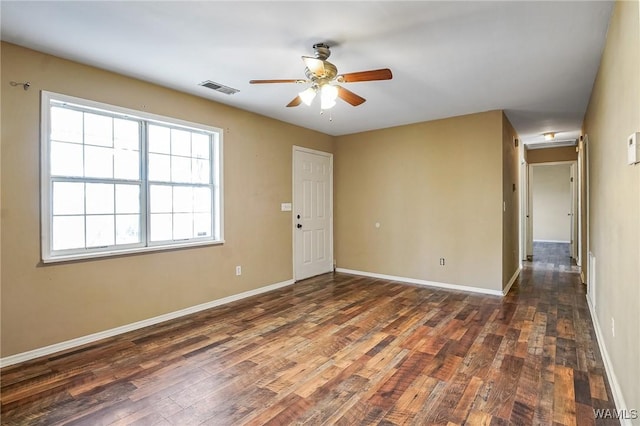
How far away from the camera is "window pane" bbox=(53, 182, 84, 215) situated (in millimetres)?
2869

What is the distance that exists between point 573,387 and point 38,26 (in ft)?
15.0

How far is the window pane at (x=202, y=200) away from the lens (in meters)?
4.00

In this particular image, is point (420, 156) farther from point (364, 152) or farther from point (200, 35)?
point (200, 35)

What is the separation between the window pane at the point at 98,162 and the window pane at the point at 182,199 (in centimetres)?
72

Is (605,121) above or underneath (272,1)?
underneath

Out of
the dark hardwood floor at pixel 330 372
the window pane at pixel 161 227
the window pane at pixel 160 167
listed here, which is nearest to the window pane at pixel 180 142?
the window pane at pixel 160 167

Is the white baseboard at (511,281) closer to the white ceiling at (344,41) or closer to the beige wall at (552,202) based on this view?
the white ceiling at (344,41)

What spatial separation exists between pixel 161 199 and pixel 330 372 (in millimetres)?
2591

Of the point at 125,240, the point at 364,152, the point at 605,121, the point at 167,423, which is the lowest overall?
the point at 167,423

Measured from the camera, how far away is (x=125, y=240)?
131 inches

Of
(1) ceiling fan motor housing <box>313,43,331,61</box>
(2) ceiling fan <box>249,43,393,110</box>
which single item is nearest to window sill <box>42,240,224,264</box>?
(2) ceiling fan <box>249,43,393,110</box>

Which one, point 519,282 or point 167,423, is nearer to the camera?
point 167,423

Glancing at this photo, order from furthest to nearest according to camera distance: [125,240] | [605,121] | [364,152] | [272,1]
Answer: [364,152]
[125,240]
[605,121]
[272,1]

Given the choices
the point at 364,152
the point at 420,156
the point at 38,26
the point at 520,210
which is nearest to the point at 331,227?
the point at 364,152
